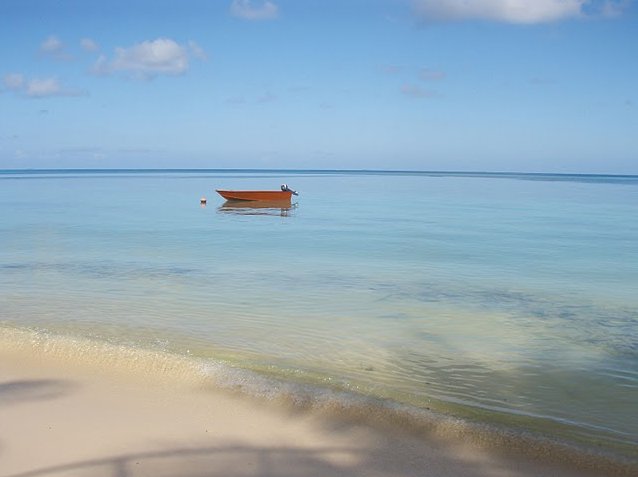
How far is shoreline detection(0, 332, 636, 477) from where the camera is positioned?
4.11 meters

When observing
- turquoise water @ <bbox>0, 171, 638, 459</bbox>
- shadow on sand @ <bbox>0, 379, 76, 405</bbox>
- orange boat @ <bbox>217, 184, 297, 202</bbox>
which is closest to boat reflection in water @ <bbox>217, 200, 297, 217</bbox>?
orange boat @ <bbox>217, 184, 297, 202</bbox>

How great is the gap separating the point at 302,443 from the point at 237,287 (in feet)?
22.3

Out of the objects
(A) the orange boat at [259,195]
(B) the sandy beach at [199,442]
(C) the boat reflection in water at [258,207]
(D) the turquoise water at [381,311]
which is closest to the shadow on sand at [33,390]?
(B) the sandy beach at [199,442]

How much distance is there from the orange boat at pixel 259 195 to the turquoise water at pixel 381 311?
1357 centimetres

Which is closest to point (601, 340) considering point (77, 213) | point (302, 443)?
point (302, 443)

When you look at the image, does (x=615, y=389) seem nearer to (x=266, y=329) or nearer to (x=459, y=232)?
(x=266, y=329)

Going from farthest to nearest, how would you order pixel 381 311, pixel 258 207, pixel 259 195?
pixel 259 195 < pixel 258 207 < pixel 381 311

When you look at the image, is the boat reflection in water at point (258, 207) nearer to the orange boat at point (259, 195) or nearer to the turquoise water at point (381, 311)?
the orange boat at point (259, 195)

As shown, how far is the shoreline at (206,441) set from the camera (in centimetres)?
411

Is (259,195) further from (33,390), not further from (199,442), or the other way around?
(199,442)

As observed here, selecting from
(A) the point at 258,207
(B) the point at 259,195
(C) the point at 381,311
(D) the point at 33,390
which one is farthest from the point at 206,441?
(B) the point at 259,195

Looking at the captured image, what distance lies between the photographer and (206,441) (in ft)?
14.7

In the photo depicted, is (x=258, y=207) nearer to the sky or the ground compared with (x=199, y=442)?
nearer to the ground

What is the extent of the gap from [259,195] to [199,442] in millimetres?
30798
